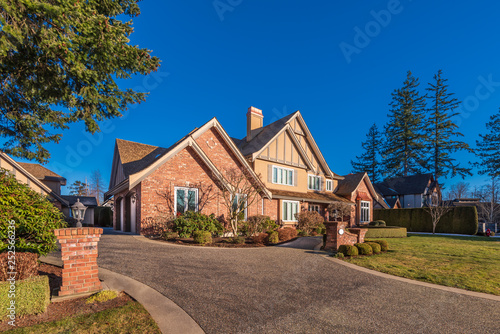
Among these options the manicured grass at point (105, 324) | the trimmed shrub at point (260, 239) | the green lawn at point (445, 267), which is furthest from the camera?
the trimmed shrub at point (260, 239)

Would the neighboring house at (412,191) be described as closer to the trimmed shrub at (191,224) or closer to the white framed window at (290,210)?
the white framed window at (290,210)

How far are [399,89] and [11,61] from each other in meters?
57.5

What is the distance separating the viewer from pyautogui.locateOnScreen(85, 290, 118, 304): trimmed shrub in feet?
15.1

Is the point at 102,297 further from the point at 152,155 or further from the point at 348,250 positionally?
the point at 152,155

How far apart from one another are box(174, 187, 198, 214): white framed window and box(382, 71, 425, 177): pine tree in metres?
43.6

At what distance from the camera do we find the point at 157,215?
13.7 m

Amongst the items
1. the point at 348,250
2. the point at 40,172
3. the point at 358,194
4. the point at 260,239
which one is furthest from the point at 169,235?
the point at 40,172

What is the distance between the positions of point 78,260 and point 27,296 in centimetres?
92

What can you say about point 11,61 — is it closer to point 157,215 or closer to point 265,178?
point 157,215

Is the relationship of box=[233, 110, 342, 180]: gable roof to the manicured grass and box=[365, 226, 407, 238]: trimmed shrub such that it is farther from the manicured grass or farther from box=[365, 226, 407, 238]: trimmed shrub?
the manicured grass

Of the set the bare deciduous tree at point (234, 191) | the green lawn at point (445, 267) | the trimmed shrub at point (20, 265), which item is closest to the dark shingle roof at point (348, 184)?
the bare deciduous tree at point (234, 191)

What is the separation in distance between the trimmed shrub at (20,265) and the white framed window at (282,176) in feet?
59.2

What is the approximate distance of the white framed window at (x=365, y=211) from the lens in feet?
92.2

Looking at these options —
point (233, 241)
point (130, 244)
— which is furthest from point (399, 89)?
point (130, 244)
